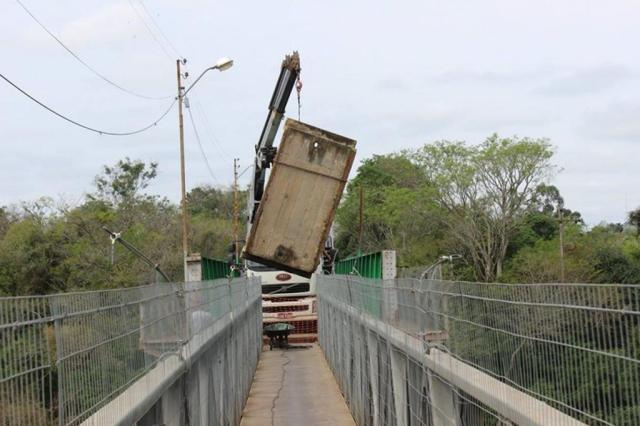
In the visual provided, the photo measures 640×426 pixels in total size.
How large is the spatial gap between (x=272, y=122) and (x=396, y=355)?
14786 millimetres

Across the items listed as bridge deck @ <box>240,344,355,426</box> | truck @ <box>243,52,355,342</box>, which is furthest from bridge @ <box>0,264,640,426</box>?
truck @ <box>243,52,355,342</box>

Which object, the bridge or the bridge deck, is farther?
the bridge deck

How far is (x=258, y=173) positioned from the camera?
2514 centimetres

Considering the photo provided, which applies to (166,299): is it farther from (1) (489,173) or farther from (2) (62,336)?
(1) (489,173)

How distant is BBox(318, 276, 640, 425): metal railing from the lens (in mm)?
3592

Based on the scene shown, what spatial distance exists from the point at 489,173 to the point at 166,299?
7194 cm

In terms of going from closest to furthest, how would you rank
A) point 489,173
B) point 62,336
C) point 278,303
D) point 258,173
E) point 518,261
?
1. point 62,336
2. point 258,173
3. point 278,303
4. point 518,261
5. point 489,173

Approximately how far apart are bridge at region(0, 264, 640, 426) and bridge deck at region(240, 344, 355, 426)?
346cm

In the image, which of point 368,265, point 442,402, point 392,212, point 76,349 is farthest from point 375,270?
point 392,212

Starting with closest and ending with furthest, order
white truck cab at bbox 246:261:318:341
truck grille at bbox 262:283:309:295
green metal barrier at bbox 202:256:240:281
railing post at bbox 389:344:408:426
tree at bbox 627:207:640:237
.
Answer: railing post at bbox 389:344:408:426 < green metal barrier at bbox 202:256:240:281 < white truck cab at bbox 246:261:318:341 < truck grille at bbox 262:283:309:295 < tree at bbox 627:207:640:237

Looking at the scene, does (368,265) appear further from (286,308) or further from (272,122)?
(286,308)

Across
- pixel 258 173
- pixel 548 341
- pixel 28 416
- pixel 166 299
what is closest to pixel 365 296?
pixel 166 299

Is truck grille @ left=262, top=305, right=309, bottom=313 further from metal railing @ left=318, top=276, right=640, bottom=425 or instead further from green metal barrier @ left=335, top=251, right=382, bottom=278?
metal railing @ left=318, top=276, right=640, bottom=425

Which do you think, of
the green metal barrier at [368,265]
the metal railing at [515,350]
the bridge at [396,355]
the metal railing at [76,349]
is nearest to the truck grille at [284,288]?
the green metal barrier at [368,265]
